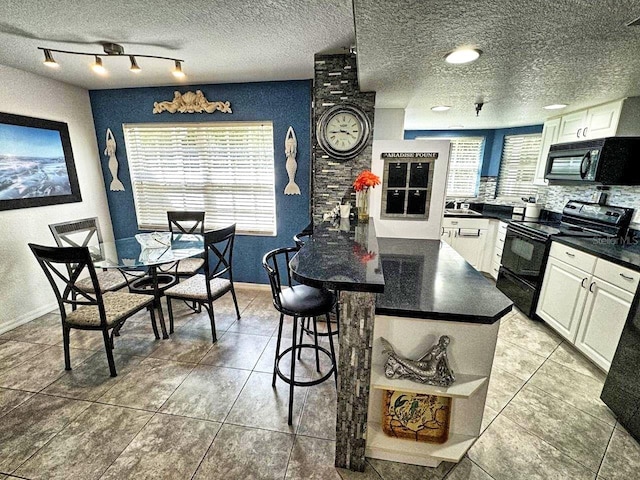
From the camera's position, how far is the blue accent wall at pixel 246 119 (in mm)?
2988

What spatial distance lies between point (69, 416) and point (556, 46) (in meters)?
3.52

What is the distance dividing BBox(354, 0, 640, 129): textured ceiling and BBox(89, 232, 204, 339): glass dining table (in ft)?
7.03

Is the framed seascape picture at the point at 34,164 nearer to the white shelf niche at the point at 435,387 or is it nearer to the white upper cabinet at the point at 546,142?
the white shelf niche at the point at 435,387

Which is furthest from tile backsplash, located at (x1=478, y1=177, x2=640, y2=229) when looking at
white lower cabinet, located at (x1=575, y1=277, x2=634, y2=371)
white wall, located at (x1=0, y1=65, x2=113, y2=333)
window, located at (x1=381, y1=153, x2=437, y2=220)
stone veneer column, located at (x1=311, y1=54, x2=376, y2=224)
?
white wall, located at (x1=0, y1=65, x2=113, y2=333)

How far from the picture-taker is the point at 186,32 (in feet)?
6.09

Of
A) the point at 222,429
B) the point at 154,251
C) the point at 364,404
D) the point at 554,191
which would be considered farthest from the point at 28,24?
the point at 554,191

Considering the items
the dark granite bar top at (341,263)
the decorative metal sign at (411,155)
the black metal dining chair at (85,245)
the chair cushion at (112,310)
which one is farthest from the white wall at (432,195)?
the black metal dining chair at (85,245)

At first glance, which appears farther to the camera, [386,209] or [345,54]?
[386,209]

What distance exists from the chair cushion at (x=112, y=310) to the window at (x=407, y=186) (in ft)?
7.39

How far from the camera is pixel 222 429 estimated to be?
1.62m

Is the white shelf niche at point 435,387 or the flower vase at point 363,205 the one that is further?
the flower vase at point 363,205

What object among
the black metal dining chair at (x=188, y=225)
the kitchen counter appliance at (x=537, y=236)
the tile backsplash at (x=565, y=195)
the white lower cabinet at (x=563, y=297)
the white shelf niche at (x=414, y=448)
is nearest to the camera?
the white shelf niche at (x=414, y=448)

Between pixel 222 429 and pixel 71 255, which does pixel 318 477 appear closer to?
pixel 222 429

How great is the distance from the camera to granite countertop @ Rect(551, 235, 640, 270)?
6.34 ft
